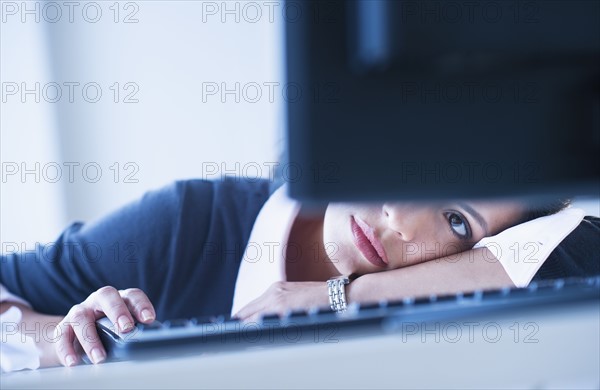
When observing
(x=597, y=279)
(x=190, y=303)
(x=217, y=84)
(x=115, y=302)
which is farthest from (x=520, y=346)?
(x=217, y=84)

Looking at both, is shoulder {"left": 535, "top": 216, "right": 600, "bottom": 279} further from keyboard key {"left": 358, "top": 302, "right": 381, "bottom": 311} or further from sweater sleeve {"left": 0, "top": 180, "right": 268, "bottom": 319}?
sweater sleeve {"left": 0, "top": 180, "right": 268, "bottom": 319}

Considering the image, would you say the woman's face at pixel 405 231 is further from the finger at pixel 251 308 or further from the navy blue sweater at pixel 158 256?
the navy blue sweater at pixel 158 256

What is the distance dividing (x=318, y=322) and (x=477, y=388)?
0.11m

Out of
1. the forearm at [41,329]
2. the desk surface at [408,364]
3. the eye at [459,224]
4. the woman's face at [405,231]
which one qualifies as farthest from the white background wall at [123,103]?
the desk surface at [408,364]

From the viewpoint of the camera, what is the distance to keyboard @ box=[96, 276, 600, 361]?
1.18 ft

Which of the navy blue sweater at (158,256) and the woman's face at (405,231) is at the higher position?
the woman's face at (405,231)

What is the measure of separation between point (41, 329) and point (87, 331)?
1.34ft

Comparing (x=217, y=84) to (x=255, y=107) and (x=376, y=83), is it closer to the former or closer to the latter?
(x=255, y=107)

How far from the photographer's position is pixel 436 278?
0.76 metres

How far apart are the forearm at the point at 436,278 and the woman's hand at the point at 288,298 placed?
0.18 feet

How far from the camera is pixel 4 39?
907mm

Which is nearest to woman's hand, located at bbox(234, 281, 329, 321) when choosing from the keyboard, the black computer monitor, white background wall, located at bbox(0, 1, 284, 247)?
white background wall, located at bbox(0, 1, 284, 247)

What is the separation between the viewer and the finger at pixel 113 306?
0.50m

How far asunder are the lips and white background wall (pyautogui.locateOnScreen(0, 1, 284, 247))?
210 mm
